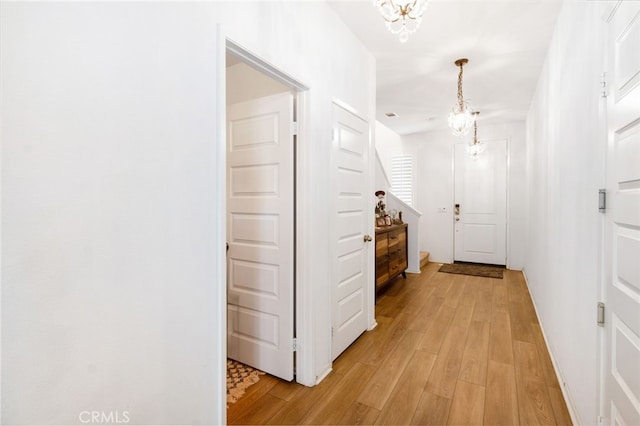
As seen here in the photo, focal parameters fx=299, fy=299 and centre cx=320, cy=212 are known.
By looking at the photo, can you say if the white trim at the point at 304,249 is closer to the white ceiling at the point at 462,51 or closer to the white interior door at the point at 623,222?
the white ceiling at the point at 462,51

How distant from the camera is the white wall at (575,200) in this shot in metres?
1.43

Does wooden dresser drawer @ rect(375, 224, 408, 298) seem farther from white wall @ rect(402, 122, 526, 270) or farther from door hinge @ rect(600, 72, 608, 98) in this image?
door hinge @ rect(600, 72, 608, 98)

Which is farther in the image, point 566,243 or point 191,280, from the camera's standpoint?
point 566,243

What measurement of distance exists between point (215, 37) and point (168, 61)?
303mm

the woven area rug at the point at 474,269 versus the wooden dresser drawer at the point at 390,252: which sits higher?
the wooden dresser drawer at the point at 390,252

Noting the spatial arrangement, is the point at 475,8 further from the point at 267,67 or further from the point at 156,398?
the point at 156,398

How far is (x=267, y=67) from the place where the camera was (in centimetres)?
169

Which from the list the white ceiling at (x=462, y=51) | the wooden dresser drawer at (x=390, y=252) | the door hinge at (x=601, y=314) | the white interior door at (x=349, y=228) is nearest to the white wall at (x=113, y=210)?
the white interior door at (x=349, y=228)

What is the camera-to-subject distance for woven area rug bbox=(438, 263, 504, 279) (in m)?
5.10

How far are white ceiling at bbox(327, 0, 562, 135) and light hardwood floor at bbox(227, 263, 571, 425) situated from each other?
2.72 metres

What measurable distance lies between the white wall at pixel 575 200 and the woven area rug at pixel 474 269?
255cm

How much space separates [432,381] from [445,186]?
15.5ft

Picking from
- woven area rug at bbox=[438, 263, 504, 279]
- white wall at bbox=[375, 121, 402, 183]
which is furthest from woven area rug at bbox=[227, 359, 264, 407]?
white wall at bbox=[375, 121, 402, 183]

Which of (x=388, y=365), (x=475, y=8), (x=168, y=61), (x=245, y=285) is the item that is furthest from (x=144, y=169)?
(x=475, y=8)
